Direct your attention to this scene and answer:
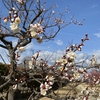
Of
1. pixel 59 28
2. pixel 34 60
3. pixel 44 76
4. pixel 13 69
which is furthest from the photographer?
pixel 59 28

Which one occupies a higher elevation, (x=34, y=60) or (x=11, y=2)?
(x=11, y=2)

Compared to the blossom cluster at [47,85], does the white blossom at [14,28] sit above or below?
above

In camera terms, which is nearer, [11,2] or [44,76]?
[44,76]

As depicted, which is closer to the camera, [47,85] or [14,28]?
[14,28]

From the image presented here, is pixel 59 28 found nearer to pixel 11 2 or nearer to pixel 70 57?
pixel 11 2

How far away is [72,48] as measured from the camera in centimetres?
285

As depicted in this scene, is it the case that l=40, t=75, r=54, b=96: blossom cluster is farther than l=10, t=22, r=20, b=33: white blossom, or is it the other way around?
l=40, t=75, r=54, b=96: blossom cluster

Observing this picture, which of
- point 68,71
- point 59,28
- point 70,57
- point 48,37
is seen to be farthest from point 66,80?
point 59,28

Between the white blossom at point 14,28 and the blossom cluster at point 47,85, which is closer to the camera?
the white blossom at point 14,28

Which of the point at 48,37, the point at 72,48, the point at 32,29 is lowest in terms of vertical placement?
the point at 72,48

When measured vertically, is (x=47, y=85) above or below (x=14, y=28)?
below

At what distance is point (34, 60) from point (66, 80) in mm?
599

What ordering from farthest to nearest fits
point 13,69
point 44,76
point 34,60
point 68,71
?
point 34,60, point 44,76, point 68,71, point 13,69

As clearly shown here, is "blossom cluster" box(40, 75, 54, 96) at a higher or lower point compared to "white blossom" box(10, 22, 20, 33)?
lower
